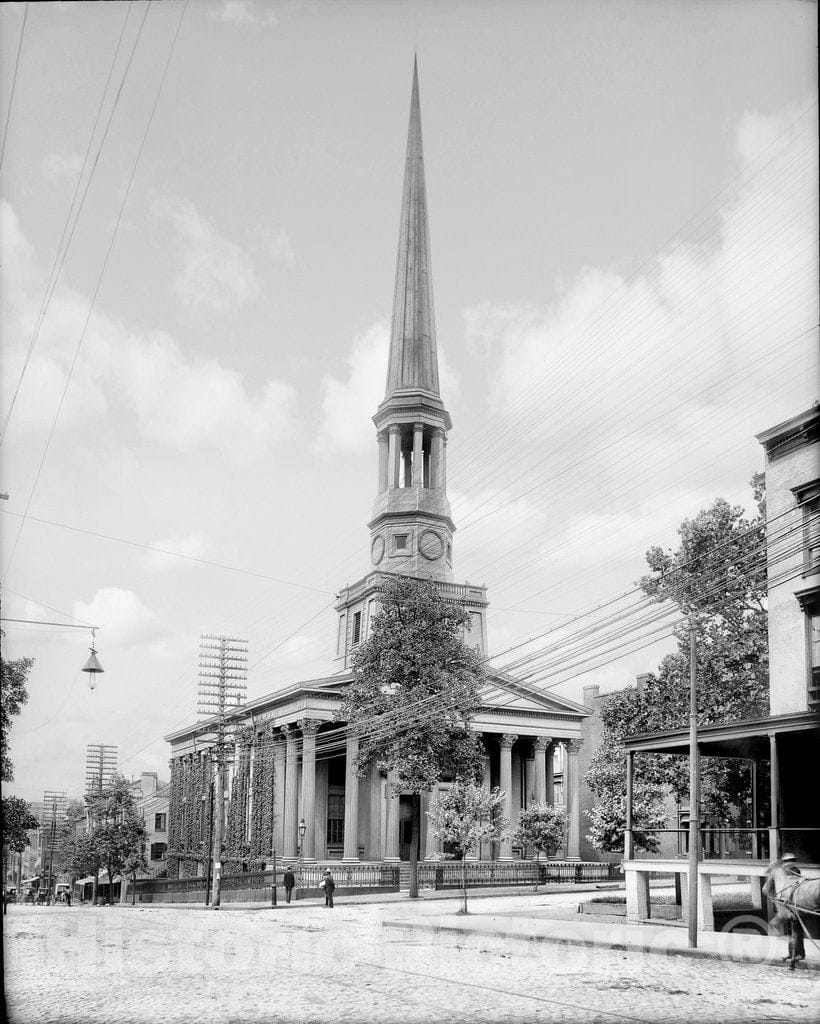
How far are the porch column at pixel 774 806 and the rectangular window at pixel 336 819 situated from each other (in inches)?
1951

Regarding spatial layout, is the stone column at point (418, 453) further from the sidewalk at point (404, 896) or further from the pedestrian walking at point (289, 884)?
the pedestrian walking at point (289, 884)

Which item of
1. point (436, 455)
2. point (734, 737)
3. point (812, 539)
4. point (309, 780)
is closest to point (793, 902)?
point (734, 737)

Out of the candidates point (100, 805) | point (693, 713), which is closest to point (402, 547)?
point (100, 805)

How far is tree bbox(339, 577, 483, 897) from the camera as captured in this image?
156 ft

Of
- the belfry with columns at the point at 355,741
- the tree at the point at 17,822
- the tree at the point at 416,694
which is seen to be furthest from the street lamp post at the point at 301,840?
the tree at the point at 17,822

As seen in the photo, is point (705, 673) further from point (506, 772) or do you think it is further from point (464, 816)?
point (506, 772)

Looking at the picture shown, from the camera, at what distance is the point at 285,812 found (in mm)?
67812

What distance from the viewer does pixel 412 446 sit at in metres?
75.2

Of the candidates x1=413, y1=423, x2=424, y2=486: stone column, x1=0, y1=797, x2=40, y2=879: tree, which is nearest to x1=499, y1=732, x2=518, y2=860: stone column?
x1=413, y1=423, x2=424, y2=486: stone column

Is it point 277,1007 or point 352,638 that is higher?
point 352,638

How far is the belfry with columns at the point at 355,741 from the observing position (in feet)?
216

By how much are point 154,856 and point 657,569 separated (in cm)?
8388

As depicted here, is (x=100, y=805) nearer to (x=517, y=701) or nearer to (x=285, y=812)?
(x=285, y=812)

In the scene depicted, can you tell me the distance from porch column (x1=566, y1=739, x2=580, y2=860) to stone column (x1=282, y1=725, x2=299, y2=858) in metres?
17.4
